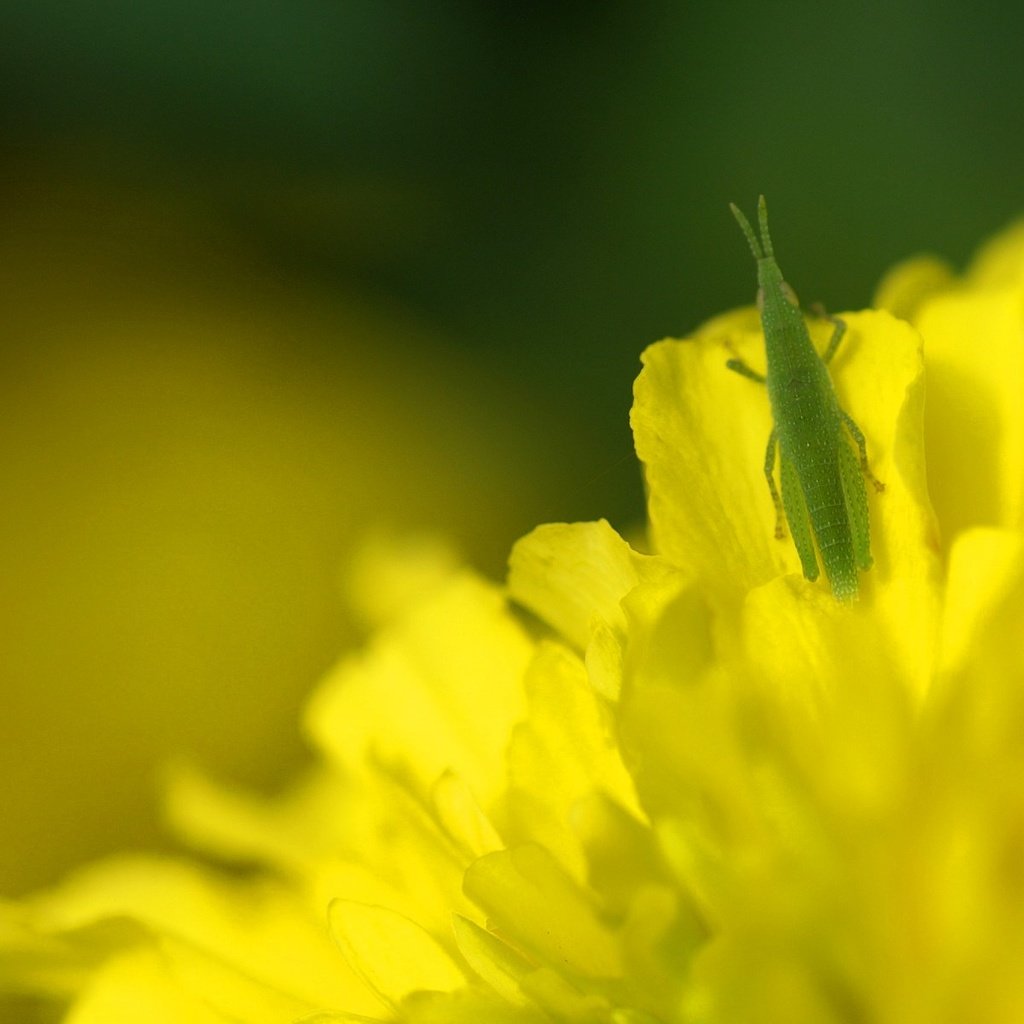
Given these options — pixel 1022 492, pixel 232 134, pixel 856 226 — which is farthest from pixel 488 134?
pixel 1022 492

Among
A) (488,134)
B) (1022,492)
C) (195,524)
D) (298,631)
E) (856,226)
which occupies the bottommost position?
(1022,492)

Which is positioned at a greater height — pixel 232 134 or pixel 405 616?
pixel 232 134

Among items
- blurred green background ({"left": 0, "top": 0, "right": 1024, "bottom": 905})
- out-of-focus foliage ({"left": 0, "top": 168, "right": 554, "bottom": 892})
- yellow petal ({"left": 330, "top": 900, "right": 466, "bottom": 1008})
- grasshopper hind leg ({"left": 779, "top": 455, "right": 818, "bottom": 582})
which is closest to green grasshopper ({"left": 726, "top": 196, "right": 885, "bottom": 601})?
grasshopper hind leg ({"left": 779, "top": 455, "right": 818, "bottom": 582})

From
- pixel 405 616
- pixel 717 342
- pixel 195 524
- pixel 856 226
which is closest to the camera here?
pixel 717 342

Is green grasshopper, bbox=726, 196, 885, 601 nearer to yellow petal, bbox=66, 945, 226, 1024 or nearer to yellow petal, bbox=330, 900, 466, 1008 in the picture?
yellow petal, bbox=330, 900, 466, 1008

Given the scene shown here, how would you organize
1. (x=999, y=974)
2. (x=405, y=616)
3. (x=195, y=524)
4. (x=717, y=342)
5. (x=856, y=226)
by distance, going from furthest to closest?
(x=195, y=524)
(x=856, y=226)
(x=405, y=616)
(x=717, y=342)
(x=999, y=974)

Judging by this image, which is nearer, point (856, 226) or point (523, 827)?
point (523, 827)

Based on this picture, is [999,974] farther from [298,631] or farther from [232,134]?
[232,134]

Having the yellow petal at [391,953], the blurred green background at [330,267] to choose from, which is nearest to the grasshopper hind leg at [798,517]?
the yellow petal at [391,953]

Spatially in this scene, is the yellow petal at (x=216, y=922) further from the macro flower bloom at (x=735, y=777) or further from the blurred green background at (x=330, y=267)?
the blurred green background at (x=330, y=267)
